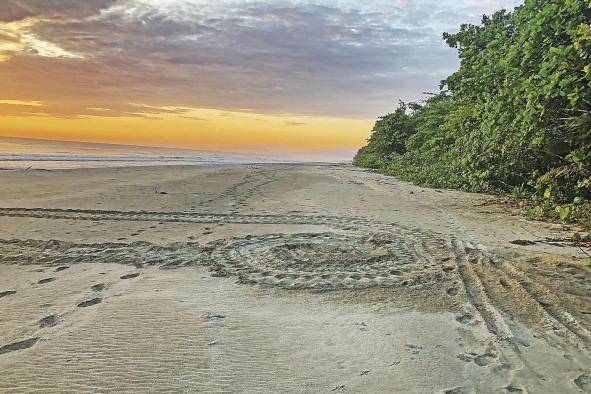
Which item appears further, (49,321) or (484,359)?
(49,321)

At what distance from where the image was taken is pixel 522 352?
2.95 meters

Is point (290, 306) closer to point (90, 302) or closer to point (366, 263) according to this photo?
point (366, 263)

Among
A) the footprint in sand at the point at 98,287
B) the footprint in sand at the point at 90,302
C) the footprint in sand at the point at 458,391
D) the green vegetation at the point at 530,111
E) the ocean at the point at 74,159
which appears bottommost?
the footprint in sand at the point at 90,302

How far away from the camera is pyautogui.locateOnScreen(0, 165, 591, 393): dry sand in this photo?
8.74 ft

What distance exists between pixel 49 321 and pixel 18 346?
0.40 metres

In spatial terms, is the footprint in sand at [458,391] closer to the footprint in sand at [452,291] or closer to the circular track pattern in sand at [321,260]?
the footprint in sand at [452,291]

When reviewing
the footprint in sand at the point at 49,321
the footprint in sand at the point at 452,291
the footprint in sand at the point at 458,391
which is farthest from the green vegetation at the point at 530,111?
the footprint in sand at the point at 49,321

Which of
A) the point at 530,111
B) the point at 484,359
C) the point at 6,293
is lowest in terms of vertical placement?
the point at 6,293

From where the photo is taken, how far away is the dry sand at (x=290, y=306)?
8.74 feet

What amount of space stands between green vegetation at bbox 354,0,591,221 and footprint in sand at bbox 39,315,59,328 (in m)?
4.47

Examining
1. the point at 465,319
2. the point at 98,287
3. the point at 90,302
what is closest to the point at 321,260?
the point at 465,319

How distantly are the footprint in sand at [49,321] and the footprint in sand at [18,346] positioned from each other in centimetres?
22

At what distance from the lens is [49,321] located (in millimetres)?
3383

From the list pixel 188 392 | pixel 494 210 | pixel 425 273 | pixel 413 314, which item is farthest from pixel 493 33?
pixel 188 392
